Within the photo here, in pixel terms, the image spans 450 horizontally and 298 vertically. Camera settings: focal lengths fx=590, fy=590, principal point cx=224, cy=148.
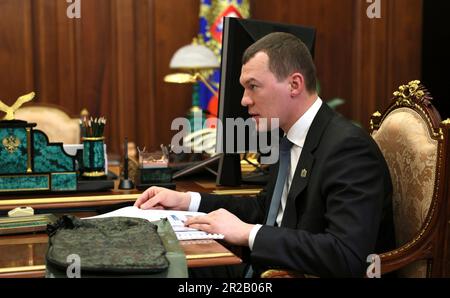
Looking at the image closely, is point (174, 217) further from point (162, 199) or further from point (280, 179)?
point (280, 179)

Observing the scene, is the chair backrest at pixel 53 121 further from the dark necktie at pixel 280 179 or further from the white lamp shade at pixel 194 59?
the dark necktie at pixel 280 179

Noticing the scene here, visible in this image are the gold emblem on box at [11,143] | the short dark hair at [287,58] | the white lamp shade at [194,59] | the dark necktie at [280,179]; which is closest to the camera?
the short dark hair at [287,58]

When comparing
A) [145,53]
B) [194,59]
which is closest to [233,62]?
[194,59]

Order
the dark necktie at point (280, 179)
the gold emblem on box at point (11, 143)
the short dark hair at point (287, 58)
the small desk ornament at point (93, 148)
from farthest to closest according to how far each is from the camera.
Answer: the small desk ornament at point (93, 148)
the gold emblem on box at point (11, 143)
the dark necktie at point (280, 179)
the short dark hair at point (287, 58)

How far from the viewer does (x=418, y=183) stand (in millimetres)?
1857

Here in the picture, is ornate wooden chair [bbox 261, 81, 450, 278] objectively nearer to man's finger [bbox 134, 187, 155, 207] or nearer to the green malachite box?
man's finger [bbox 134, 187, 155, 207]

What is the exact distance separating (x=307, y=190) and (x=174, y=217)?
0.42 m

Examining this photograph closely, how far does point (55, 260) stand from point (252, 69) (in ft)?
2.76

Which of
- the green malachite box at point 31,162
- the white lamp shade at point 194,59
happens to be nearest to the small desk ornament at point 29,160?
the green malachite box at point 31,162

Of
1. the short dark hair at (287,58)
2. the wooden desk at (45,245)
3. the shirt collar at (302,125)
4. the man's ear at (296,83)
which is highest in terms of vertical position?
the short dark hair at (287,58)

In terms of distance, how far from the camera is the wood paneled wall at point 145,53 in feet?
16.3

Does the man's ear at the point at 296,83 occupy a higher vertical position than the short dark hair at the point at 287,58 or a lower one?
lower

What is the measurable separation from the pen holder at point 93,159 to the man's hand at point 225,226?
2.47 feet
